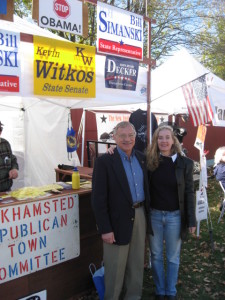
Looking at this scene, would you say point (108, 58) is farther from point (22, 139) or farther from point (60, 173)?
point (22, 139)

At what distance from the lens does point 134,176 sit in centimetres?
280

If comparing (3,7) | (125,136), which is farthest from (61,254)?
(3,7)

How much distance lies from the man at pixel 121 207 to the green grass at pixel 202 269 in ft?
2.57

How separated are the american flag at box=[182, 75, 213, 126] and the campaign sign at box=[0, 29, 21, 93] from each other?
2.84 m

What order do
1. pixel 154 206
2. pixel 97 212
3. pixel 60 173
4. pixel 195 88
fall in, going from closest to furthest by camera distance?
pixel 97 212
pixel 154 206
pixel 195 88
pixel 60 173

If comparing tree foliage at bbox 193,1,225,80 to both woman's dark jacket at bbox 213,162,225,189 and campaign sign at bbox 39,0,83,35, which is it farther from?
campaign sign at bbox 39,0,83,35

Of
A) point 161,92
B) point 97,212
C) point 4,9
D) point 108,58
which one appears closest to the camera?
point 97,212

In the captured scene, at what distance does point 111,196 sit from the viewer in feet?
8.89

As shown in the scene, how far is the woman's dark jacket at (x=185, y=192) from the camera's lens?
2998 mm

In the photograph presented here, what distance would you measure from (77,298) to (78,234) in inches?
29.6

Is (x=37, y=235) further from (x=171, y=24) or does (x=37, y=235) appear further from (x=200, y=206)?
(x=171, y=24)

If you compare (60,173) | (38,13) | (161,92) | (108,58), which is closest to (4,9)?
(38,13)

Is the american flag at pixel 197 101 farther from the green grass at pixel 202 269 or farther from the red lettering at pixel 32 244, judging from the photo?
the red lettering at pixel 32 244

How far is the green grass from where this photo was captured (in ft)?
11.6
